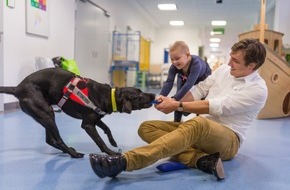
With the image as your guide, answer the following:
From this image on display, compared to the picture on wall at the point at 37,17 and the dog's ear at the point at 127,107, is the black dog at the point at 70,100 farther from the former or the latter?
the picture on wall at the point at 37,17

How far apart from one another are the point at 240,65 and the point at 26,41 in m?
3.48

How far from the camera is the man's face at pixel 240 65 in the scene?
5.60 feet

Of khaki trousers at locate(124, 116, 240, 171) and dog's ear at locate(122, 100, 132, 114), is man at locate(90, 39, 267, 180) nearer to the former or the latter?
khaki trousers at locate(124, 116, 240, 171)

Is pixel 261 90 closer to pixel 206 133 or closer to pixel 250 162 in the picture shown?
pixel 206 133

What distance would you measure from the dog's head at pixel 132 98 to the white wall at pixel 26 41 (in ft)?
8.54

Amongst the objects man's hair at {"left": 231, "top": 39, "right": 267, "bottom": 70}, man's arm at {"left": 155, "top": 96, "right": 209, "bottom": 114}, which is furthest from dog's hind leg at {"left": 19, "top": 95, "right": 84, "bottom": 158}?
man's hair at {"left": 231, "top": 39, "right": 267, "bottom": 70}

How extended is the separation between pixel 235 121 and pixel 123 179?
0.74 m

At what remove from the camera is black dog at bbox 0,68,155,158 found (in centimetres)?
186

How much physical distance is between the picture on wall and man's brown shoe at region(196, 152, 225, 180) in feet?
11.5

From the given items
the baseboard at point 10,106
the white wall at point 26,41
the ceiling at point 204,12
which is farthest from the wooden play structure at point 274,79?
the ceiling at point 204,12

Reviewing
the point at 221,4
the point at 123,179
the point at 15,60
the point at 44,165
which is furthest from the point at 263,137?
the point at 221,4

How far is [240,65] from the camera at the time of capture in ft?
5.66

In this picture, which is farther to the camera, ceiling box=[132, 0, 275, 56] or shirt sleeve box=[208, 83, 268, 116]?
ceiling box=[132, 0, 275, 56]

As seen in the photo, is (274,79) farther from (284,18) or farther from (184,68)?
(284,18)
